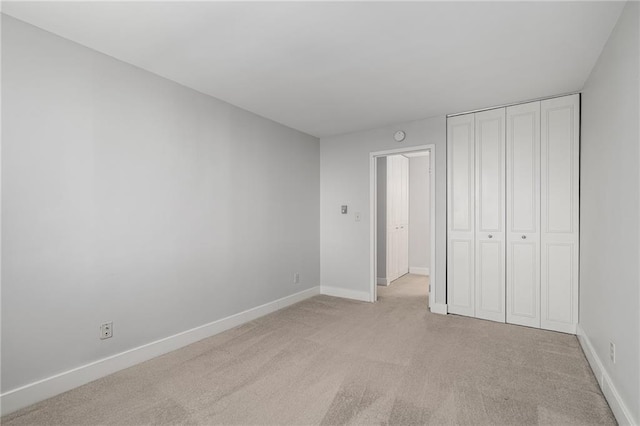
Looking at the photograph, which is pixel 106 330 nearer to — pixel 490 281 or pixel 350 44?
pixel 350 44

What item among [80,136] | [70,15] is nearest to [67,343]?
[80,136]

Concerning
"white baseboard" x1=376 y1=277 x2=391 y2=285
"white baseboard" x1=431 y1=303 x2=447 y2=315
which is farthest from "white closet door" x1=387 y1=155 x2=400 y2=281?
"white baseboard" x1=431 y1=303 x2=447 y2=315

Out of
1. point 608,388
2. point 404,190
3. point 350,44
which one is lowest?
point 608,388

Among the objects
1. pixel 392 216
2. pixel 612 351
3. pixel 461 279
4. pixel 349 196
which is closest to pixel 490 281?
pixel 461 279

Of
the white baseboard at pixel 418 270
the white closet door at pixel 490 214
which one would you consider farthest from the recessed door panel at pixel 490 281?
the white baseboard at pixel 418 270

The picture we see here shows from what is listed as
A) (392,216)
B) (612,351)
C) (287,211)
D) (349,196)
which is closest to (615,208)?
(612,351)

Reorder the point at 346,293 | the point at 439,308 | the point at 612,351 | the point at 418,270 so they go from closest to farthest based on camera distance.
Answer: the point at 612,351 → the point at 439,308 → the point at 346,293 → the point at 418,270

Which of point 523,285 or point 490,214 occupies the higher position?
point 490,214

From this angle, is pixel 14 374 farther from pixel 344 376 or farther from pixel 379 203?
pixel 379 203

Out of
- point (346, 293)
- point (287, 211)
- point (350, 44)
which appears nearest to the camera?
point (350, 44)

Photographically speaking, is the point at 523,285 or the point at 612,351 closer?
the point at 612,351

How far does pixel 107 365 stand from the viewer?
2.37 metres

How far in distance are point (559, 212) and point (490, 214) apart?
2.04 ft

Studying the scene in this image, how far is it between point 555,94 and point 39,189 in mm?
4432
